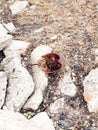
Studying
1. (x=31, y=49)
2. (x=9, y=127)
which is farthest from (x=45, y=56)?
(x=9, y=127)

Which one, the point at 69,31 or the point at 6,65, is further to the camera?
the point at 69,31

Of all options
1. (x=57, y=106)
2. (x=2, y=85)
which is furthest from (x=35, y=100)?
(x=2, y=85)

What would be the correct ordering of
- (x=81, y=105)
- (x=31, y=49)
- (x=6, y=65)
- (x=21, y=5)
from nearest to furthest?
1. (x=81, y=105)
2. (x=6, y=65)
3. (x=31, y=49)
4. (x=21, y=5)

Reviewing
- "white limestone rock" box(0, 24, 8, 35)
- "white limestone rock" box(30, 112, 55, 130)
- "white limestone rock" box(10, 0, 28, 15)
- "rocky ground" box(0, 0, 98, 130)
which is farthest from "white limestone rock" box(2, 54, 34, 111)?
"white limestone rock" box(10, 0, 28, 15)

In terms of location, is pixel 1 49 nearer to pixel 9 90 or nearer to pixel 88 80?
pixel 9 90

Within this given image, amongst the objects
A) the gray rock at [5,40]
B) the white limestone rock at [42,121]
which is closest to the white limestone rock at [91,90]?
the white limestone rock at [42,121]

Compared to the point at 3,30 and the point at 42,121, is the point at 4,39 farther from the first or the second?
the point at 42,121

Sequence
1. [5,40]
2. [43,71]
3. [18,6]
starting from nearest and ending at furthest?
[43,71], [5,40], [18,6]
